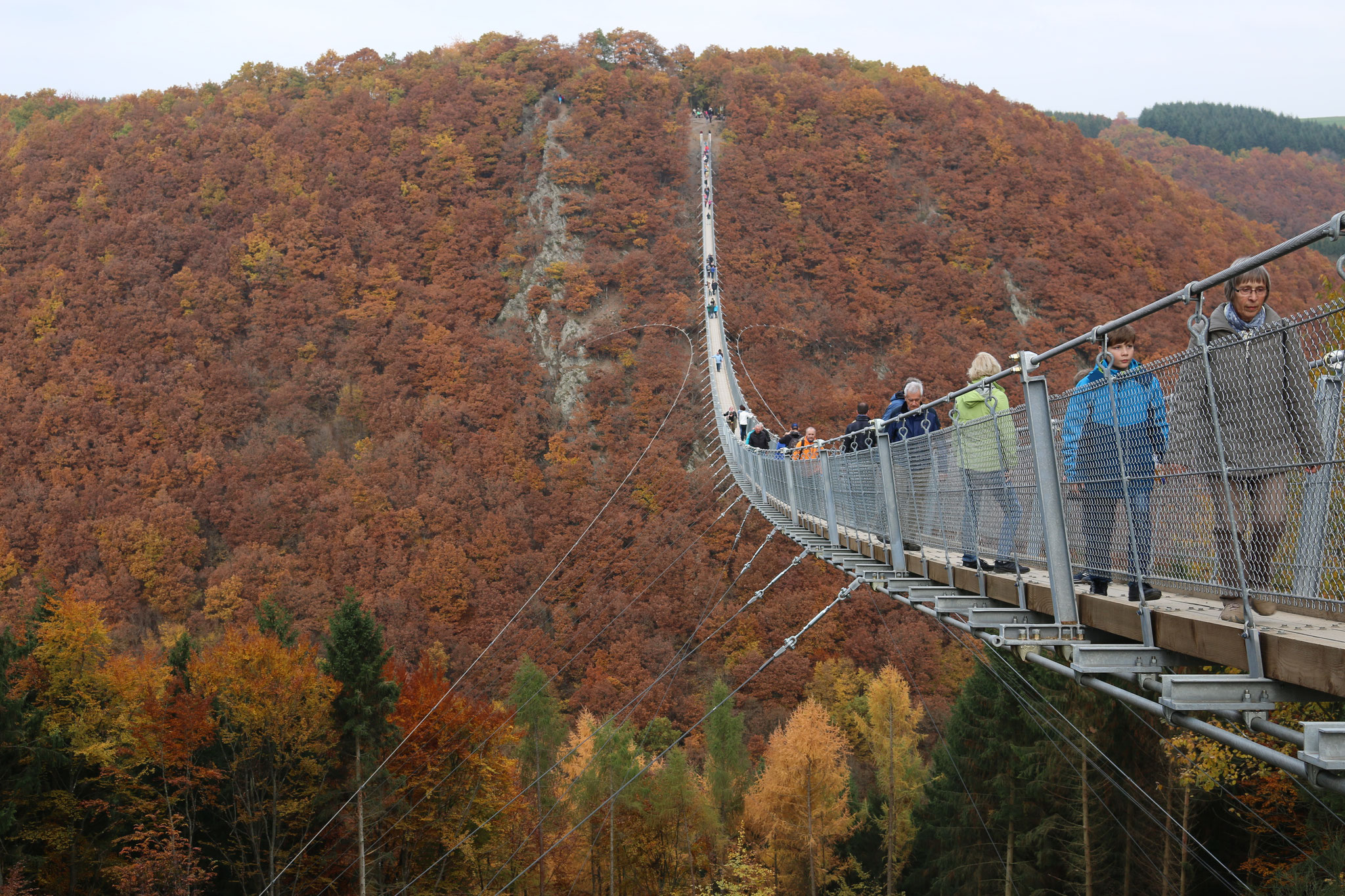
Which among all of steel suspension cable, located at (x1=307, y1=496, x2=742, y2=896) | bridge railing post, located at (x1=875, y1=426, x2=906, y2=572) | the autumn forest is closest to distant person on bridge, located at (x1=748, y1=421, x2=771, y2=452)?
steel suspension cable, located at (x1=307, y1=496, x2=742, y2=896)

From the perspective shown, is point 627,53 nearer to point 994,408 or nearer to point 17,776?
point 17,776

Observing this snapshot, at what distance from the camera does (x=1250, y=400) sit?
2.49 metres

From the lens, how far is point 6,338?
4934cm

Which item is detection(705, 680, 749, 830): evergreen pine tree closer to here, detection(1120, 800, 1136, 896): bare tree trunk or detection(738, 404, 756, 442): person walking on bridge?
detection(738, 404, 756, 442): person walking on bridge

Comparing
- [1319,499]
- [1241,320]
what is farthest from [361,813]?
[1319,499]

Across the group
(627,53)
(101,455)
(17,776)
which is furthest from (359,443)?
(627,53)

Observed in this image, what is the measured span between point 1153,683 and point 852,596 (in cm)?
3028

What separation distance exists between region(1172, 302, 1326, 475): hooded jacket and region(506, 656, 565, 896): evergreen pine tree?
23675 mm

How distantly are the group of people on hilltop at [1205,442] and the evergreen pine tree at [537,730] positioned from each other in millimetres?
22810

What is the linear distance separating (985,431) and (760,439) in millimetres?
12719

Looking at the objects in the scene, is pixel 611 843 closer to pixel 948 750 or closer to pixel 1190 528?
pixel 948 750

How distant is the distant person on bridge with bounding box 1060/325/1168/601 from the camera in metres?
3.05

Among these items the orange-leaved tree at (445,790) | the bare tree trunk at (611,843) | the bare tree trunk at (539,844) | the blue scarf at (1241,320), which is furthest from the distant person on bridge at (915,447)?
the bare tree trunk at (611,843)

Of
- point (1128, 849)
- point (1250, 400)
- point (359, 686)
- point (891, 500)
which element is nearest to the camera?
point (1250, 400)
